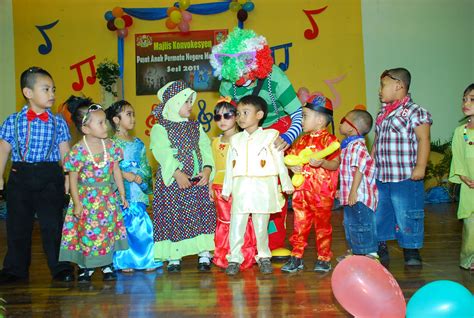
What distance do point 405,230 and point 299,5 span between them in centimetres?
622

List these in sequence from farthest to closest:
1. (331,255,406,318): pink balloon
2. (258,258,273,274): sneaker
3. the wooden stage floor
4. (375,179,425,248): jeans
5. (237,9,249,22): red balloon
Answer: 1. (237,9,249,22): red balloon
2. (375,179,425,248): jeans
3. (258,258,273,274): sneaker
4. the wooden stage floor
5. (331,255,406,318): pink balloon

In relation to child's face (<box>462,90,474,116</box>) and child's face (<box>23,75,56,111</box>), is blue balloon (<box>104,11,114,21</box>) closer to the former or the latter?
child's face (<box>23,75,56,111</box>)

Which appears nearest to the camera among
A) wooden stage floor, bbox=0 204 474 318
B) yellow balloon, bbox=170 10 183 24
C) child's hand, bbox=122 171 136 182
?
wooden stage floor, bbox=0 204 474 318

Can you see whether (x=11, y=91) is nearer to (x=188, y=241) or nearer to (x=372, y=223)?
(x=188, y=241)

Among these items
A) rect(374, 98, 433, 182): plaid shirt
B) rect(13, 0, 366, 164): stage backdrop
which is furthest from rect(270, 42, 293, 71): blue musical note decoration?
rect(374, 98, 433, 182): plaid shirt

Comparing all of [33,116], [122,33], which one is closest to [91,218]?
[33,116]

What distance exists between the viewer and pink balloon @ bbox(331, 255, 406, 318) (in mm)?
2336

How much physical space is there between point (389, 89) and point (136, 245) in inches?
91.3

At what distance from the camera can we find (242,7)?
8.91m

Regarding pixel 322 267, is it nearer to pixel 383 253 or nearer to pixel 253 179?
pixel 383 253

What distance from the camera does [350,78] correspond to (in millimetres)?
9078

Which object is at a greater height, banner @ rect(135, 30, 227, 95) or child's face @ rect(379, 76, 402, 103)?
banner @ rect(135, 30, 227, 95)

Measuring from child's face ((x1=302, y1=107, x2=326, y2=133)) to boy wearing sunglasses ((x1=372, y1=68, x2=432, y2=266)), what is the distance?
518 mm

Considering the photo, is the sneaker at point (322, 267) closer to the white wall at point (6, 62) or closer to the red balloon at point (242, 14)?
the red balloon at point (242, 14)
